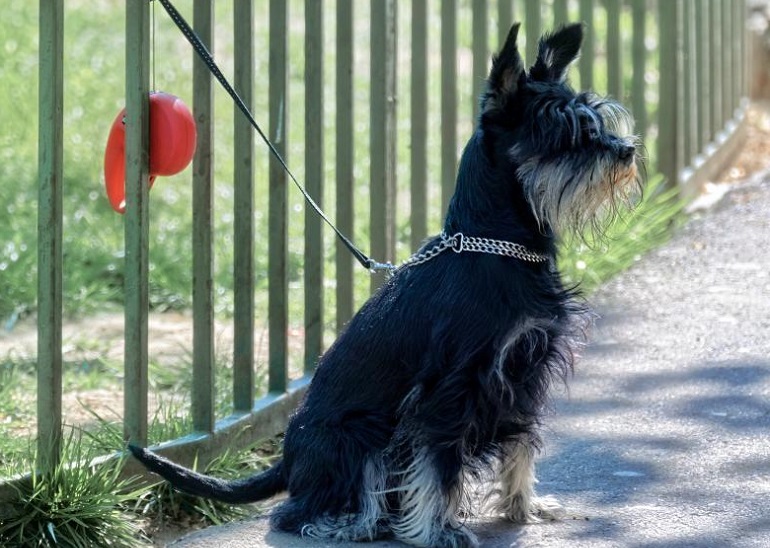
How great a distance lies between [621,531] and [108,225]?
5011 millimetres

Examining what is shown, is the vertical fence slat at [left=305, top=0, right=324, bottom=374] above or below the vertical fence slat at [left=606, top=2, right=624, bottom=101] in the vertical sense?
below

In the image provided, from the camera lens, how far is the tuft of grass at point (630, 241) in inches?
277

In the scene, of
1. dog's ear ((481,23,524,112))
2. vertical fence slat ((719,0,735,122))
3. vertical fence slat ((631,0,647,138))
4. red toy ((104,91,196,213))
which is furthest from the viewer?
vertical fence slat ((719,0,735,122))

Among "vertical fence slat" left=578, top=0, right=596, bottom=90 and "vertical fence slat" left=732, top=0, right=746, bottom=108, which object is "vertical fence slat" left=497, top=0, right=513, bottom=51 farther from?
"vertical fence slat" left=732, top=0, right=746, bottom=108

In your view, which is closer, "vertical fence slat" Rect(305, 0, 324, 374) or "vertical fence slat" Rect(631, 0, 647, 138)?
"vertical fence slat" Rect(305, 0, 324, 374)

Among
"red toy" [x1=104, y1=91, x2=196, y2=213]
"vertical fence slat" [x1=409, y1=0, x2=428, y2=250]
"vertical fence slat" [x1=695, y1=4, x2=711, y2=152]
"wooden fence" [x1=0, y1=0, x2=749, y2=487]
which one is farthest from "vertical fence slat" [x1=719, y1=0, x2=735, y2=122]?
"red toy" [x1=104, y1=91, x2=196, y2=213]

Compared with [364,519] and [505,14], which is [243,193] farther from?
[505,14]

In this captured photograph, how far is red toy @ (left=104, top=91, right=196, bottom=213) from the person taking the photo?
4270mm

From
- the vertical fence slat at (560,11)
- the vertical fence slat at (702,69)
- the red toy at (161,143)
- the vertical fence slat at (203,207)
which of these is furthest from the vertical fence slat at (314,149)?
the vertical fence slat at (702,69)

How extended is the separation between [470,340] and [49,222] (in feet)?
4.44

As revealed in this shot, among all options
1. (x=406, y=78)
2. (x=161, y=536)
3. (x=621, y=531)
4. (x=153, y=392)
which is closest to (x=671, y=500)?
(x=621, y=531)

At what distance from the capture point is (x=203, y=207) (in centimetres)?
464

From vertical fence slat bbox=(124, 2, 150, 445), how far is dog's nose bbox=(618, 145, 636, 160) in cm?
155

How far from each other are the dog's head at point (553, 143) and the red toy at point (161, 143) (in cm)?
100
